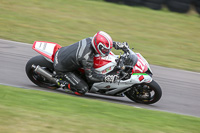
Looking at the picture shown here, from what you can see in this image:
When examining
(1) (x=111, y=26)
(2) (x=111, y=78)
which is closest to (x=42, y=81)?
(2) (x=111, y=78)

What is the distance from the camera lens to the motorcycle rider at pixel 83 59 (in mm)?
6566

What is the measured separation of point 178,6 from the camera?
16.7 m

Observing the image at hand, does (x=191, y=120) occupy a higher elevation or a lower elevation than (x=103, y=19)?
lower

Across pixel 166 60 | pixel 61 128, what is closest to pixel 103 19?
pixel 166 60

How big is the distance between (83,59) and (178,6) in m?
11.3

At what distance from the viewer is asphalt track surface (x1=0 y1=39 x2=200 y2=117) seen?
24.1 feet

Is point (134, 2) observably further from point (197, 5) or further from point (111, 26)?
point (111, 26)

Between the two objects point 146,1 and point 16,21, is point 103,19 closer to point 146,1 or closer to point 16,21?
point 146,1

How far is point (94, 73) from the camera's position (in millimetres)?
6848

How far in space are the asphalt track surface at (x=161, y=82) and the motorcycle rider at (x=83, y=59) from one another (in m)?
0.48

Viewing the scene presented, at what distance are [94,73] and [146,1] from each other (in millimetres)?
10826

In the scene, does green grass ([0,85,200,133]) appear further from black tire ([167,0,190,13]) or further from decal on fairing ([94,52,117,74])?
black tire ([167,0,190,13])

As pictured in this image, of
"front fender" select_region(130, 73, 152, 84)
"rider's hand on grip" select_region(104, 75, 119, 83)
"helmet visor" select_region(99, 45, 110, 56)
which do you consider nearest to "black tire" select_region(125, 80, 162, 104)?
"front fender" select_region(130, 73, 152, 84)

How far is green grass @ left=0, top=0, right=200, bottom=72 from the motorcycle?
356cm
